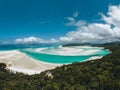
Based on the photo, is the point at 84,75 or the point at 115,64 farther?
the point at 115,64

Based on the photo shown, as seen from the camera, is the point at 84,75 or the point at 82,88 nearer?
the point at 82,88

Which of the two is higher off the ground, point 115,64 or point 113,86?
point 115,64

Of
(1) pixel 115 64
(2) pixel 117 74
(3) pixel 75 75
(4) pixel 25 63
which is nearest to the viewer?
(2) pixel 117 74

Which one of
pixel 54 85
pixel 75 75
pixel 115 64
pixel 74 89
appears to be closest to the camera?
pixel 74 89

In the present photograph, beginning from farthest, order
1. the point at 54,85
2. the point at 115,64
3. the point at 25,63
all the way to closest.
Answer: the point at 25,63 → the point at 115,64 → the point at 54,85

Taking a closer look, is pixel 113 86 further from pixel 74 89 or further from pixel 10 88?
pixel 10 88

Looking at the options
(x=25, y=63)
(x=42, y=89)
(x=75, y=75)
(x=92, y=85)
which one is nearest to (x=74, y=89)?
(x=92, y=85)

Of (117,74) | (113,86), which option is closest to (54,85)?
(113,86)

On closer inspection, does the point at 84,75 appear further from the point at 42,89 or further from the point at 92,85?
the point at 42,89
